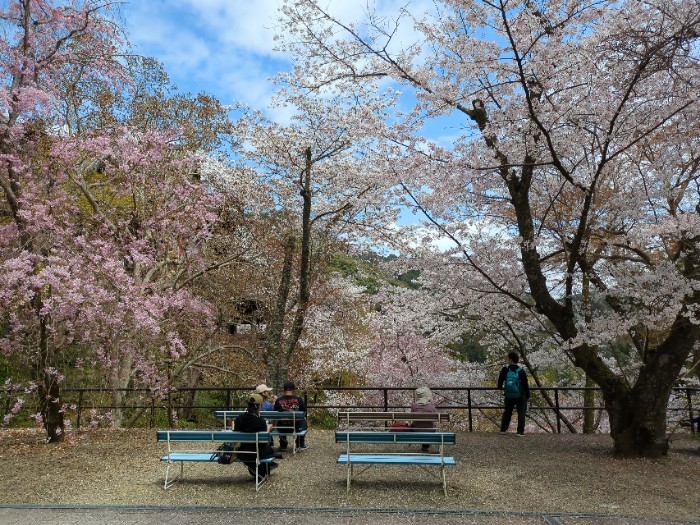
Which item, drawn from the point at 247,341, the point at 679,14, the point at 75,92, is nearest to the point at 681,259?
the point at 679,14

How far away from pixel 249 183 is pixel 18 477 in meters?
9.90

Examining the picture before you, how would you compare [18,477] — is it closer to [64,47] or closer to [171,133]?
[64,47]

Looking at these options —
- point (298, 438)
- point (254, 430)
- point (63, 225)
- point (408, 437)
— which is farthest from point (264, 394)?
point (63, 225)

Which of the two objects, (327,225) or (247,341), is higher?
(327,225)

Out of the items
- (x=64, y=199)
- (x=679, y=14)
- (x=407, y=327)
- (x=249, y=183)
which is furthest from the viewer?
(x=407, y=327)

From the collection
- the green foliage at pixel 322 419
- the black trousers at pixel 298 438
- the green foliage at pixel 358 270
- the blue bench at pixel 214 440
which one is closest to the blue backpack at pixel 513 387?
the black trousers at pixel 298 438

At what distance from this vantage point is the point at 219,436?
6668 mm

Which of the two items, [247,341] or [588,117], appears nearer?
[588,117]

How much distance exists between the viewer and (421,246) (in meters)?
11.4

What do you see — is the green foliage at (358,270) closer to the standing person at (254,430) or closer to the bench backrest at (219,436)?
the standing person at (254,430)

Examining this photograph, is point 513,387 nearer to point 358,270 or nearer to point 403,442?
point 403,442

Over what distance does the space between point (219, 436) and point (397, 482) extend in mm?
2237

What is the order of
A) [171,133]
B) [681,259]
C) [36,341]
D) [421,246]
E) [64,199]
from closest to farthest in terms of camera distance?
[681,259], [36,341], [64,199], [421,246], [171,133]

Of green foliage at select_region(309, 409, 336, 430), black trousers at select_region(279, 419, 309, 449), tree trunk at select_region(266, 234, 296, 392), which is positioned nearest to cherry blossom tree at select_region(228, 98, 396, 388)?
tree trunk at select_region(266, 234, 296, 392)
